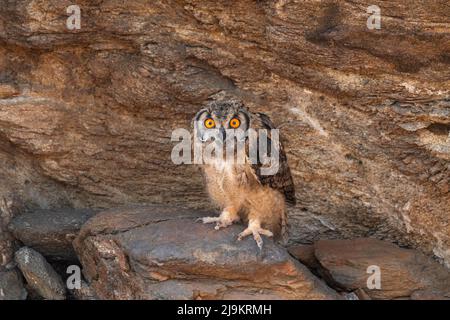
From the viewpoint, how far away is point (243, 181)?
17.7 ft

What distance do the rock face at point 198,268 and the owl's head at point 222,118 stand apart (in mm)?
777

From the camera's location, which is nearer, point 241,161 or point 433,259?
point 241,161

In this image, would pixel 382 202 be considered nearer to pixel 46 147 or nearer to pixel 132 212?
pixel 132 212

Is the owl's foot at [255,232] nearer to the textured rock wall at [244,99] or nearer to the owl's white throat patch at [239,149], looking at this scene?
the owl's white throat patch at [239,149]

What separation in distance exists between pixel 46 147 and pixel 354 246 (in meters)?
2.98

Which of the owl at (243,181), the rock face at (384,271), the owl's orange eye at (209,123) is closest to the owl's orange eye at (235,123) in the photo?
the owl at (243,181)

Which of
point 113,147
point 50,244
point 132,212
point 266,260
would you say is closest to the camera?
point 266,260

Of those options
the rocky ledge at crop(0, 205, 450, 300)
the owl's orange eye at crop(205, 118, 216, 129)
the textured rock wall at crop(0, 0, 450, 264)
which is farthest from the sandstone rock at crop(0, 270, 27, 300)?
the owl's orange eye at crop(205, 118, 216, 129)

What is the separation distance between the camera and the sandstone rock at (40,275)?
229 inches

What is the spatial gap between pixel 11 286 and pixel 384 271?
3.11 metres

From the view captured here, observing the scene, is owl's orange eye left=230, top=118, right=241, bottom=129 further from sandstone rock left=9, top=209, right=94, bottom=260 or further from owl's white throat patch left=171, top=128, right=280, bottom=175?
sandstone rock left=9, top=209, right=94, bottom=260

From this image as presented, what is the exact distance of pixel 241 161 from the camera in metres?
5.31

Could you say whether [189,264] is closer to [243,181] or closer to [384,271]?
[243,181]

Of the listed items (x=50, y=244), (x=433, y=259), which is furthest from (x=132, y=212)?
(x=433, y=259)
